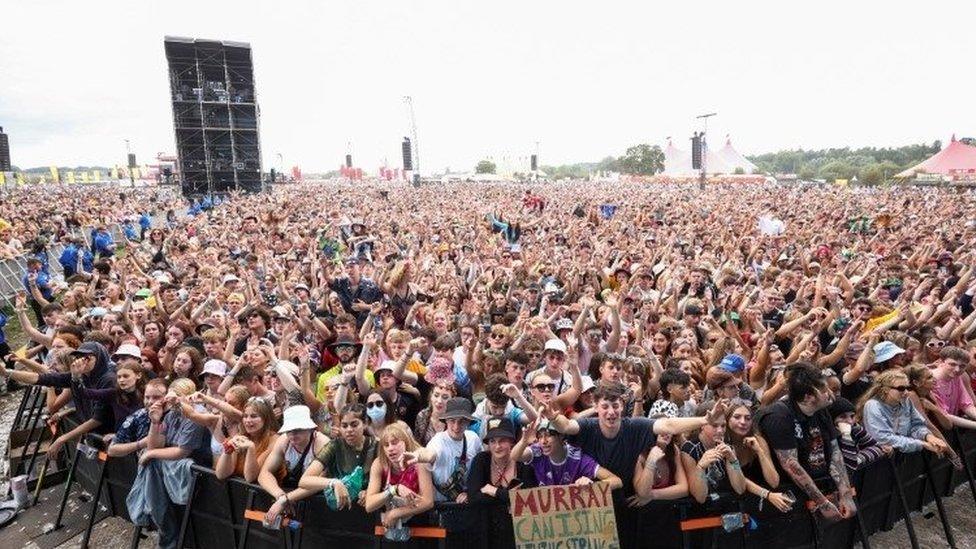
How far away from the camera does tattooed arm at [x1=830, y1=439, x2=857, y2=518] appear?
3.64 metres

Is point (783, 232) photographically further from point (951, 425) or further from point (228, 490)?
point (228, 490)

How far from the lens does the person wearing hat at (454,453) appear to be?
354 centimetres

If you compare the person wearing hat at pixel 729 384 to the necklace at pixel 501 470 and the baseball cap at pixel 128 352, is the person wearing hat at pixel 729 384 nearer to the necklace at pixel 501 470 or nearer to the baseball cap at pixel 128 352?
the necklace at pixel 501 470

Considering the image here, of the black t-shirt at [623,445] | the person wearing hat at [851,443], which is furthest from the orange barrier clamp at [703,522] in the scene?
the person wearing hat at [851,443]

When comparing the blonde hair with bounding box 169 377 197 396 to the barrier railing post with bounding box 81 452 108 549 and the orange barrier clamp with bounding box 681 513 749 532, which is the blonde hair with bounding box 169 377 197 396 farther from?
the orange barrier clamp with bounding box 681 513 749 532

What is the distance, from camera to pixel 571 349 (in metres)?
4.88

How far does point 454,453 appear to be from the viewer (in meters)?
3.61

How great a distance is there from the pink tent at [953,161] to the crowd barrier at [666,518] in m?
46.3

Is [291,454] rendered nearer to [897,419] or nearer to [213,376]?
[213,376]

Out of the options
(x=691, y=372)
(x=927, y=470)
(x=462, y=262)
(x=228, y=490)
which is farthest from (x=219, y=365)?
(x=462, y=262)

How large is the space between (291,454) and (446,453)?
A: 3.51ft

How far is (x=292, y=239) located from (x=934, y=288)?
12575 millimetres

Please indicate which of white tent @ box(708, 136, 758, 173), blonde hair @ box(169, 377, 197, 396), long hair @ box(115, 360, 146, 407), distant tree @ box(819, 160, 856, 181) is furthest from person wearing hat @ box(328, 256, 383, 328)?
distant tree @ box(819, 160, 856, 181)

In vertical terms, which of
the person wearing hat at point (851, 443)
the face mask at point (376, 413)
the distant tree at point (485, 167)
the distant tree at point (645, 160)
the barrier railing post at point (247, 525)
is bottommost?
the barrier railing post at point (247, 525)
